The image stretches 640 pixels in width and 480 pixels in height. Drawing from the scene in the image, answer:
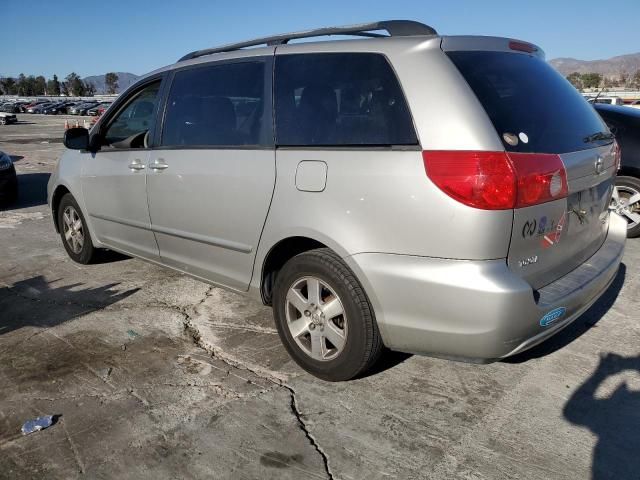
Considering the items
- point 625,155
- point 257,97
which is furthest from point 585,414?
point 625,155

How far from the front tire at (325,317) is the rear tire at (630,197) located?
4.19 meters

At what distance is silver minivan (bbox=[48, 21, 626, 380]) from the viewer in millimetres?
2369

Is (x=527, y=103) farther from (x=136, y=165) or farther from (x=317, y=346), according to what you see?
(x=136, y=165)

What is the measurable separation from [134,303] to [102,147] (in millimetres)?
1374

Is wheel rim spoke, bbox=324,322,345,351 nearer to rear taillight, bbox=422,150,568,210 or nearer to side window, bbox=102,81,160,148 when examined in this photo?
rear taillight, bbox=422,150,568,210

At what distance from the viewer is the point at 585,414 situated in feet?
8.81

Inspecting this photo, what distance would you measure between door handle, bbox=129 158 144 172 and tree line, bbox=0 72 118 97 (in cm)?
12052

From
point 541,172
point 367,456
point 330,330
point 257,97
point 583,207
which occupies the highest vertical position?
point 257,97

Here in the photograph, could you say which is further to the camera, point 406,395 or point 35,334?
point 35,334

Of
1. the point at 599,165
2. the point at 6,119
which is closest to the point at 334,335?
the point at 599,165

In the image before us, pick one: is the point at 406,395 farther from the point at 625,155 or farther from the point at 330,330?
the point at 625,155

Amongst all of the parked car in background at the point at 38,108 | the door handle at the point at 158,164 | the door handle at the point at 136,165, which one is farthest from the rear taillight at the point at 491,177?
the parked car in background at the point at 38,108

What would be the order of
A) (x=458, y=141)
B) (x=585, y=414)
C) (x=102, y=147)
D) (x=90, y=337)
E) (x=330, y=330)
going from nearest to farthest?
(x=458, y=141) → (x=585, y=414) → (x=330, y=330) → (x=90, y=337) → (x=102, y=147)

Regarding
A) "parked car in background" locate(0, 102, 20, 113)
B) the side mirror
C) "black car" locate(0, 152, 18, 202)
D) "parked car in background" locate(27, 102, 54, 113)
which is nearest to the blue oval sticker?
the side mirror
